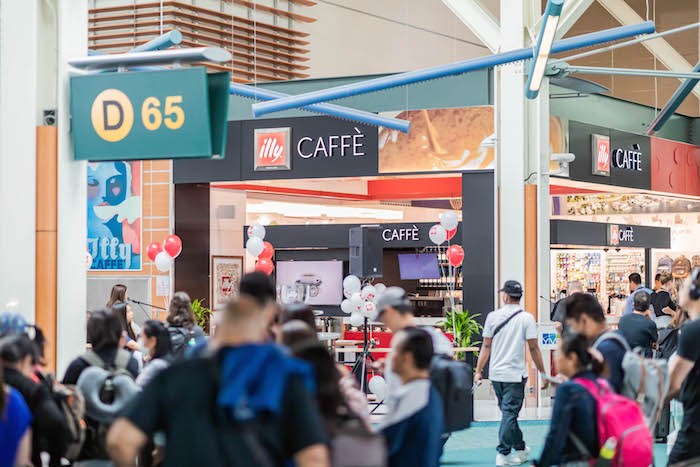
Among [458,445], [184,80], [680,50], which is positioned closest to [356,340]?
[458,445]

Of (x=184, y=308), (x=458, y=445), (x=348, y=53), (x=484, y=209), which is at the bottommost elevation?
(x=458, y=445)

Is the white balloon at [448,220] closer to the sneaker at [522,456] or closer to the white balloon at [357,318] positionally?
the white balloon at [357,318]

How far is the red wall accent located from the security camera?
3.13 meters

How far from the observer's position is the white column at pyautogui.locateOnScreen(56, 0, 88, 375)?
7.26 metres

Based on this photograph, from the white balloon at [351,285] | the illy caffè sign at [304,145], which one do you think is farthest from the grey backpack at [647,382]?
the illy caffè sign at [304,145]

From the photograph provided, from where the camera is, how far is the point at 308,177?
50.8ft

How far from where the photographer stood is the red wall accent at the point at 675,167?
56.9ft

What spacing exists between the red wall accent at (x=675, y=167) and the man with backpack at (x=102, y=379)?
43.1 ft

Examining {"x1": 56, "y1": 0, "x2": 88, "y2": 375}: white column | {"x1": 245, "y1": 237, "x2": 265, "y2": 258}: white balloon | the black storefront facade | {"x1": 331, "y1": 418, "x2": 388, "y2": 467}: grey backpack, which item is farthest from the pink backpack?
{"x1": 245, "y1": 237, "x2": 265, "y2": 258}: white balloon

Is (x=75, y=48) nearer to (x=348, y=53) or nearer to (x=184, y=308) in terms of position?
(x=184, y=308)

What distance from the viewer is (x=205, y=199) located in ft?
56.2

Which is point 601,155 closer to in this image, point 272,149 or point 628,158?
point 628,158

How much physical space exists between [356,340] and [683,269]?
432 centimetres

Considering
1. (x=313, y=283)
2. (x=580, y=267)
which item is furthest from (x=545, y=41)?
(x=580, y=267)
